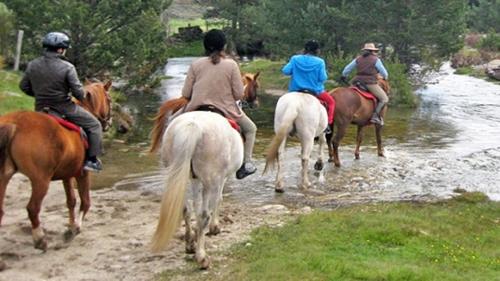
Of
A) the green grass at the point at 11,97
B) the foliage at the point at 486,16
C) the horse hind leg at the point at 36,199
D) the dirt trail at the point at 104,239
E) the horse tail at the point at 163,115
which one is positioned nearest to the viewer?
the dirt trail at the point at 104,239

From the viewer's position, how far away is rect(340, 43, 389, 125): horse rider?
14.4 meters

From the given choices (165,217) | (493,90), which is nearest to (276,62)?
(493,90)

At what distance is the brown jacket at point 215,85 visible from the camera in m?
7.76

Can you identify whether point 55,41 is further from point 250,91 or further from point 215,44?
point 250,91

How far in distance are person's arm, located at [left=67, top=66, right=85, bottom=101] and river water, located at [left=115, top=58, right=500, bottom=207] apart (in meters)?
3.86

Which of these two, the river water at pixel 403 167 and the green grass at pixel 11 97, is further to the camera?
the green grass at pixel 11 97

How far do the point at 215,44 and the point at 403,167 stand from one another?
23.7ft

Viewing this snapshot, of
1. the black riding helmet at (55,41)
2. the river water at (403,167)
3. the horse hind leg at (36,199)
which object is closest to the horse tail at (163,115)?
the black riding helmet at (55,41)

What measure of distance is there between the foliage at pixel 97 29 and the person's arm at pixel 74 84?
11321 mm

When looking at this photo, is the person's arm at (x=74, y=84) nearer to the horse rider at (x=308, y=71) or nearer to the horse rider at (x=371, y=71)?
the horse rider at (x=308, y=71)

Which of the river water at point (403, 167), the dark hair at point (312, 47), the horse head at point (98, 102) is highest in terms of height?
the dark hair at point (312, 47)

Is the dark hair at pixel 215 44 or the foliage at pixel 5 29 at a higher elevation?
the dark hair at pixel 215 44

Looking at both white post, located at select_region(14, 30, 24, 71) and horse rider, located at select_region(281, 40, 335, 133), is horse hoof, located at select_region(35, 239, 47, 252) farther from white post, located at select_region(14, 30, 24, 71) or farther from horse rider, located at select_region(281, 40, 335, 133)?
white post, located at select_region(14, 30, 24, 71)

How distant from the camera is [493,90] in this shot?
32250 millimetres
